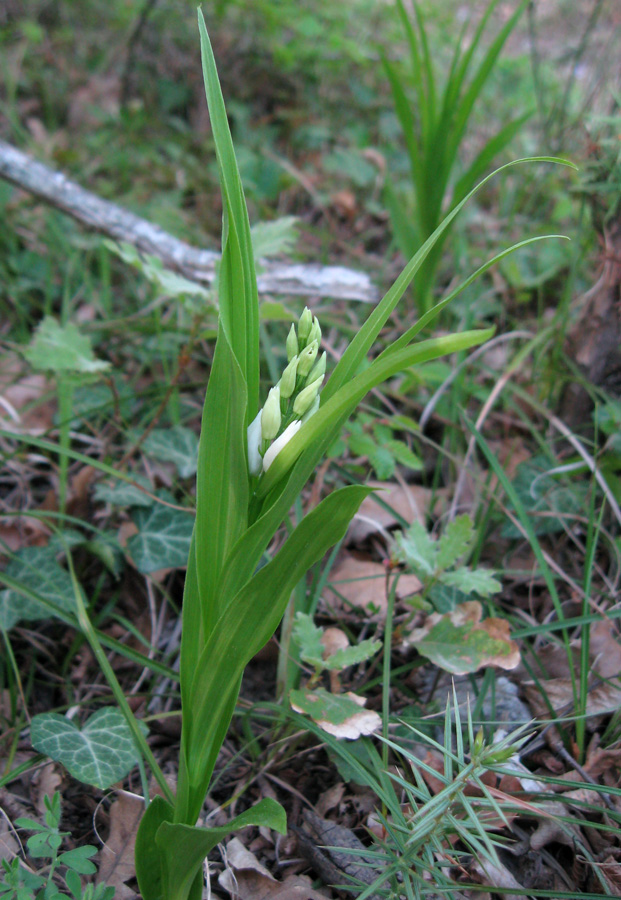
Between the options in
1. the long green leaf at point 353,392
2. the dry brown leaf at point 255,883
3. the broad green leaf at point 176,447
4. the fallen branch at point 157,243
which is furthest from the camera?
the fallen branch at point 157,243

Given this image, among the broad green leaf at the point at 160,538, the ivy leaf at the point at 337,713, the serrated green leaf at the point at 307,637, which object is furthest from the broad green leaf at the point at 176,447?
the ivy leaf at the point at 337,713

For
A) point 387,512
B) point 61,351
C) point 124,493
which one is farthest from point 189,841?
point 61,351

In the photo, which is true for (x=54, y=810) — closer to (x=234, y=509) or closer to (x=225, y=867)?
(x=225, y=867)

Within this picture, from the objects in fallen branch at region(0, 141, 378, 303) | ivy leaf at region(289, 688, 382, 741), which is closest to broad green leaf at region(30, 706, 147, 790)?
ivy leaf at region(289, 688, 382, 741)

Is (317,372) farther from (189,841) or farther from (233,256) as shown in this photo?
(189,841)

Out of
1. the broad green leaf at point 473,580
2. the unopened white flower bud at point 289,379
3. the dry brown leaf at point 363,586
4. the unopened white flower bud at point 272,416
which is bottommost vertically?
the dry brown leaf at point 363,586

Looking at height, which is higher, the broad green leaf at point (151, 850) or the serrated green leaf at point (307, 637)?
the serrated green leaf at point (307, 637)

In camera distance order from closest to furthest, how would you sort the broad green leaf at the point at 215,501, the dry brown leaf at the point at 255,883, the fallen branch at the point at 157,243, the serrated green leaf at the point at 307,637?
the broad green leaf at the point at 215,501 → the dry brown leaf at the point at 255,883 → the serrated green leaf at the point at 307,637 → the fallen branch at the point at 157,243

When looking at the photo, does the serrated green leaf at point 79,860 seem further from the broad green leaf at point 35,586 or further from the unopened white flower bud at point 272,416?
the unopened white flower bud at point 272,416
